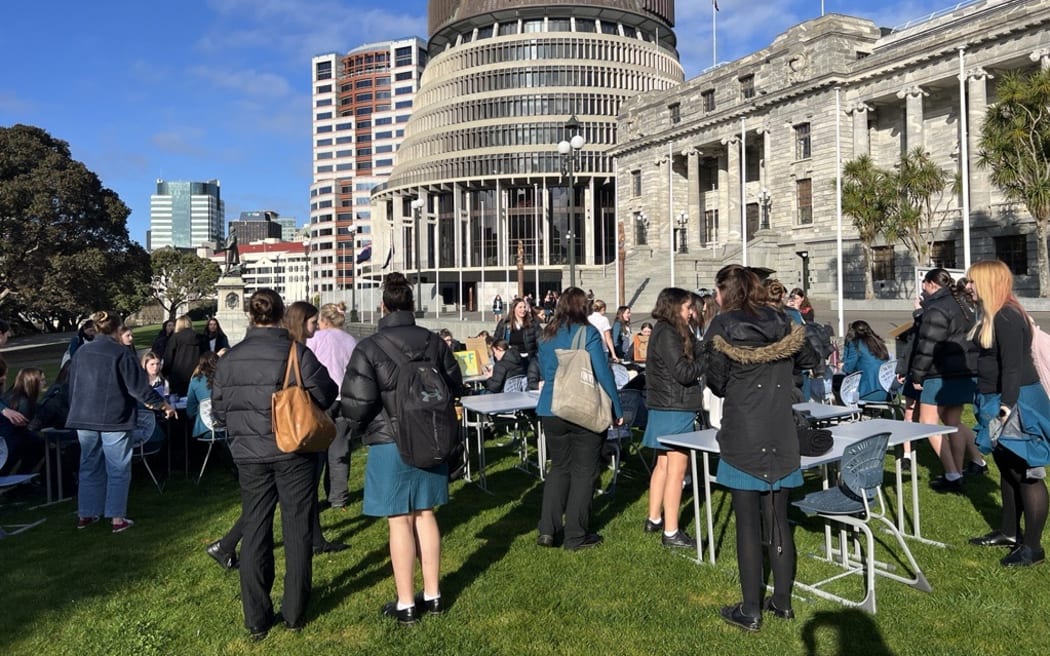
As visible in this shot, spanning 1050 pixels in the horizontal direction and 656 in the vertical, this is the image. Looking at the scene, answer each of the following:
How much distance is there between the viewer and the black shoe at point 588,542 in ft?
20.0

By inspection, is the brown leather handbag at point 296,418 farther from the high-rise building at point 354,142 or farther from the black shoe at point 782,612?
the high-rise building at point 354,142

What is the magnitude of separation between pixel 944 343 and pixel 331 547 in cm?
602

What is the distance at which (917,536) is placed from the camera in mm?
6121

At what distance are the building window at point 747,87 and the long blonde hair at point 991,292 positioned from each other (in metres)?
46.3

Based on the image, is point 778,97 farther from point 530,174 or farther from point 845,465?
point 845,465

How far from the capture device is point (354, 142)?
140875 mm

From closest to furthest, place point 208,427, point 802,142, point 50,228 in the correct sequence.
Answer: point 208,427
point 50,228
point 802,142

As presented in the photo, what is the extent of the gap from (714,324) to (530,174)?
68.9m

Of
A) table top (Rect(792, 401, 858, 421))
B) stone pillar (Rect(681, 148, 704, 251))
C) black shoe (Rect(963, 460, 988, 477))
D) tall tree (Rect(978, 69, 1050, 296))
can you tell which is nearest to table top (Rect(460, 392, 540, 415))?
table top (Rect(792, 401, 858, 421))

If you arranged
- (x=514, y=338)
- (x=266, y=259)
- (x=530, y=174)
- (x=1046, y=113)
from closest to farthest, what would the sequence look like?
1. (x=514, y=338)
2. (x=1046, y=113)
3. (x=530, y=174)
4. (x=266, y=259)

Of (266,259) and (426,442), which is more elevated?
(266,259)

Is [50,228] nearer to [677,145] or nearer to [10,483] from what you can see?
[10,483]

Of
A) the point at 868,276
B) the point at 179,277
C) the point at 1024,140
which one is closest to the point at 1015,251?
the point at 868,276

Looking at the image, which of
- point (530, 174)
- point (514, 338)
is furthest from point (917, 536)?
point (530, 174)
